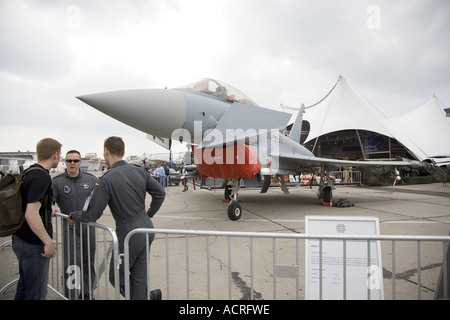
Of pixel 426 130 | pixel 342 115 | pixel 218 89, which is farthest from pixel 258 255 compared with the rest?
pixel 426 130

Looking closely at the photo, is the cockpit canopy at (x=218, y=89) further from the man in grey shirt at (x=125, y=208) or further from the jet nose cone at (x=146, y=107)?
the man in grey shirt at (x=125, y=208)

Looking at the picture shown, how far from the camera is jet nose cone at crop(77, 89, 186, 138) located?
4.12m

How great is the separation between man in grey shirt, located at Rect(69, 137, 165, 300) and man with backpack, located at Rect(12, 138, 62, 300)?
0.25 m

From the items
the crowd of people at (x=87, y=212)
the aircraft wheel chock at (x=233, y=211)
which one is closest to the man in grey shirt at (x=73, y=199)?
the crowd of people at (x=87, y=212)

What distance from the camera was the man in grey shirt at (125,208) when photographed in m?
2.18

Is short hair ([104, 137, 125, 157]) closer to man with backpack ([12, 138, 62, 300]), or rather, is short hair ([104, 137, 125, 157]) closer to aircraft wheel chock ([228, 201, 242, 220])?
man with backpack ([12, 138, 62, 300])

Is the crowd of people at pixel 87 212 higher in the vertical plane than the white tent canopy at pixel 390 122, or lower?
lower

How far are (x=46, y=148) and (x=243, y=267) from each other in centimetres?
263

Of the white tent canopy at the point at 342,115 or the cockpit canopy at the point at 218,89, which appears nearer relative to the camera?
the cockpit canopy at the point at 218,89

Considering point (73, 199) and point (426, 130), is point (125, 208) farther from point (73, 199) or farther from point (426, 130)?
point (426, 130)

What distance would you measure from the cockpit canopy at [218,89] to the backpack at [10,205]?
12.5 ft

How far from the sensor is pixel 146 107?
14.6 feet

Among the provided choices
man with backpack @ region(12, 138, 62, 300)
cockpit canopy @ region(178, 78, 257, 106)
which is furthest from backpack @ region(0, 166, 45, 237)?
cockpit canopy @ region(178, 78, 257, 106)

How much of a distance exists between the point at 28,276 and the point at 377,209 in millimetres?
8695
